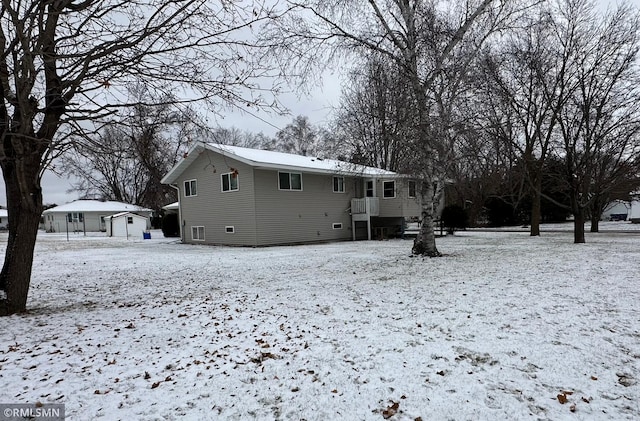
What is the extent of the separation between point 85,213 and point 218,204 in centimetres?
2781

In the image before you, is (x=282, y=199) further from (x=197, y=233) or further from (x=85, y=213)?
(x=85, y=213)

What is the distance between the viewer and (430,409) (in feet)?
9.27

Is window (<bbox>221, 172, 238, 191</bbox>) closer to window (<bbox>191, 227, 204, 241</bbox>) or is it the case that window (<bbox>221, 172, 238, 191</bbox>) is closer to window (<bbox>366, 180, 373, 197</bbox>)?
window (<bbox>191, 227, 204, 241</bbox>)

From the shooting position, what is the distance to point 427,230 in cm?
1178

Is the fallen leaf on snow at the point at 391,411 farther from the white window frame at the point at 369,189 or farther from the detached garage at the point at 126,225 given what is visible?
the detached garage at the point at 126,225

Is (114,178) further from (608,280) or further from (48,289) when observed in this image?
(608,280)

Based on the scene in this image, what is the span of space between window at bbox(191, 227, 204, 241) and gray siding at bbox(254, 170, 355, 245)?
193 inches

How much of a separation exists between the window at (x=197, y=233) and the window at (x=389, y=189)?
10.5 meters

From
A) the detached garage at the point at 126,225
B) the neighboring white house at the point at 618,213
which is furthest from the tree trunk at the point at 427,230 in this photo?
the neighboring white house at the point at 618,213

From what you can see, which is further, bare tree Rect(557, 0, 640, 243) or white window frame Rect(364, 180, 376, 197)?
white window frame Rect(364, 180, 376, 197)

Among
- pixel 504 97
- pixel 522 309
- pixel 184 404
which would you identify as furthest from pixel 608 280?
pixel 504 97

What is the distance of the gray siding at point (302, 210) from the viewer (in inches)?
677

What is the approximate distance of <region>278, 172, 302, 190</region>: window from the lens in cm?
1800

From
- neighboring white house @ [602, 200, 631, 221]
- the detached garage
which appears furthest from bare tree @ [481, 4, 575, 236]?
neighboring white house @ [602, 200, 631, 221]
